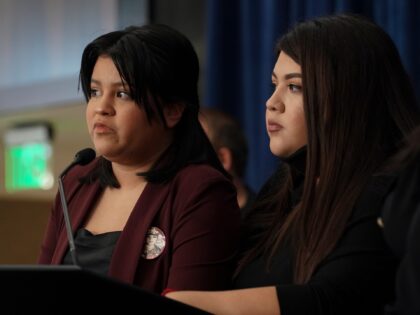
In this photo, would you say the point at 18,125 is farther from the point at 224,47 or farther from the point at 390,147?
the point at 390,147

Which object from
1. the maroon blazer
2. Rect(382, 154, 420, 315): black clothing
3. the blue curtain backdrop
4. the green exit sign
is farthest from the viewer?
the green exit sign

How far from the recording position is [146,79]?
5.31 ft

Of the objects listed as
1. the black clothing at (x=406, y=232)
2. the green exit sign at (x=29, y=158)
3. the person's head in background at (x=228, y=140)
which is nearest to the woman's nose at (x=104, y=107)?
the black clothing at (x=406, y=232)

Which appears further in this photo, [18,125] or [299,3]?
[18,125]

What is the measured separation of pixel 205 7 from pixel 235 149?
0.80m

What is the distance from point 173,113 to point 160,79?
8 centimetres

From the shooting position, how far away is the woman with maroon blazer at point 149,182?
5.05 feet

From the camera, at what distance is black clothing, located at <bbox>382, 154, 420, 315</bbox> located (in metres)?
1.07

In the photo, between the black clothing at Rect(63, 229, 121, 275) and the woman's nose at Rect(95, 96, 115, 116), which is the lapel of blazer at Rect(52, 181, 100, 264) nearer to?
the black clothing at Rect(63, 229, 121, 275)

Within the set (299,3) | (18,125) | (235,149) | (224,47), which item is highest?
(299,3)

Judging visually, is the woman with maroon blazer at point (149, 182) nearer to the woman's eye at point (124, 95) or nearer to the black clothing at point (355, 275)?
the woman's eye at point (124, 95)

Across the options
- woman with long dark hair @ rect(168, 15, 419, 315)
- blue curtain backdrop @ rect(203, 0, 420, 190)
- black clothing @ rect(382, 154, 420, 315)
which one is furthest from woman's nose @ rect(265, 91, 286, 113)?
blue curtain backdrop @ rect(203, 0, 420, 190)

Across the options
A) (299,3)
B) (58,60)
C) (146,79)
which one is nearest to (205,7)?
(299,3)

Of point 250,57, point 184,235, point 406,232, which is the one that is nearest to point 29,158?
point 250,57
